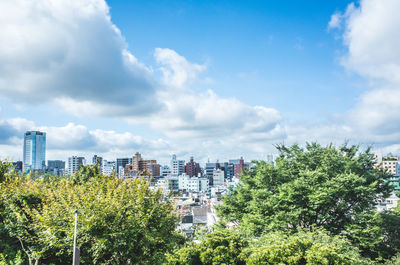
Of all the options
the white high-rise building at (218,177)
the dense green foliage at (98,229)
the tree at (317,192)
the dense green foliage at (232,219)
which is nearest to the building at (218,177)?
the white high-rise building at (218,177)

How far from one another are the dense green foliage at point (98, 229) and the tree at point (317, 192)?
21.5 ft

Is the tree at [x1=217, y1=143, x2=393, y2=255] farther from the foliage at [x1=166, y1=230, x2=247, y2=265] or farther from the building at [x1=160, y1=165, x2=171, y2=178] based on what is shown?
the building at [x1=160, y1=165, x2=171, y2=178]

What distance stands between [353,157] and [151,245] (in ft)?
51.1

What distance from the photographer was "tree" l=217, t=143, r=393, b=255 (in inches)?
650

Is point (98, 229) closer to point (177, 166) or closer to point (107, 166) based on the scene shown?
point (177, 166)

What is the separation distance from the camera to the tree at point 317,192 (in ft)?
54.2

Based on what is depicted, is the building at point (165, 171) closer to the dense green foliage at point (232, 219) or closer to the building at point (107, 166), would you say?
the building at point (107, 166)

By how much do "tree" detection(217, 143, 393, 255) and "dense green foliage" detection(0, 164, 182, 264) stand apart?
21.5 feet

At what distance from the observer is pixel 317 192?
54.0 feet

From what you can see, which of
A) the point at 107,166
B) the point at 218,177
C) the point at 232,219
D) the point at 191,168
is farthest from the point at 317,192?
the point at 107,166

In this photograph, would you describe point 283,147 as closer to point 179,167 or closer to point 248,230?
point 248,230

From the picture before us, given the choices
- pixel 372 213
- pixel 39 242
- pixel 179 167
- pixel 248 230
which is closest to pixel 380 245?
pixel 372 213

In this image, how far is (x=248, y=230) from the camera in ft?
53.6

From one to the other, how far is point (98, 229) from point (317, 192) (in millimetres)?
12289
